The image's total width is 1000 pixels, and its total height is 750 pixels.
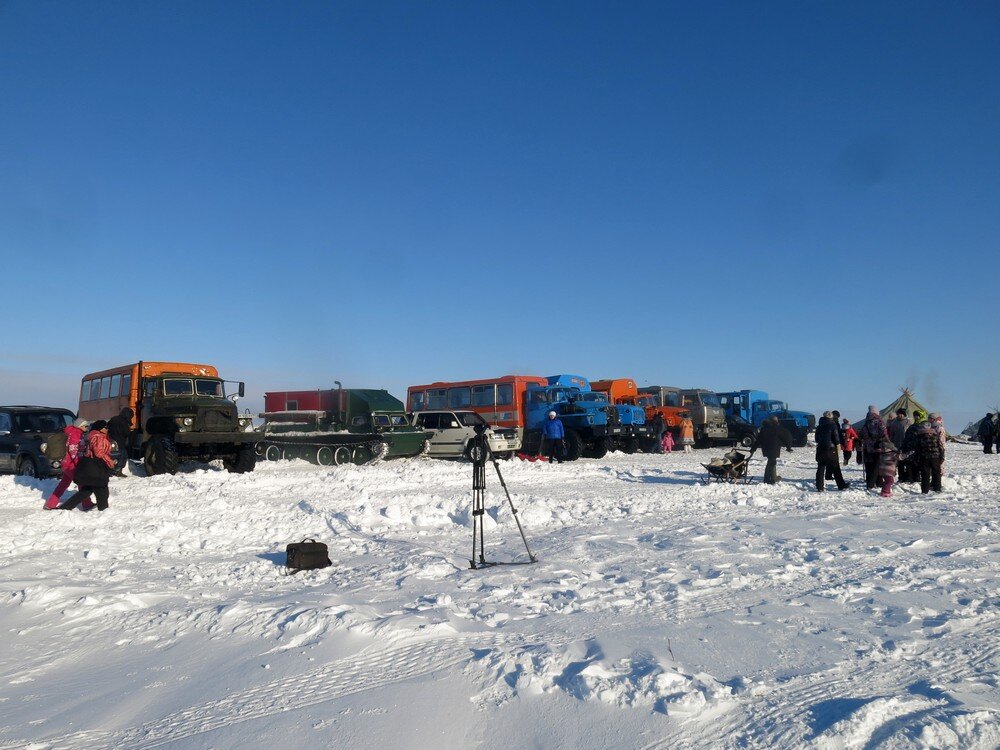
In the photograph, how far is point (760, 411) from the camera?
1226 inches

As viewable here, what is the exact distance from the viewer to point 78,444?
10.1 meters

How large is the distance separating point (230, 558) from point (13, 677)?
10.9ft

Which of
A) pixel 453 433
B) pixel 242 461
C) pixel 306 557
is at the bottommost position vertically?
pixel 306 557

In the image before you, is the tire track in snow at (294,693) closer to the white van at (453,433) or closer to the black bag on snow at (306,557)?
the black bag on snow at (306,557)

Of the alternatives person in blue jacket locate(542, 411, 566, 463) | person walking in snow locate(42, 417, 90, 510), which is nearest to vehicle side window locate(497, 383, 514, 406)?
person in blue jacket locate(542, 411, 566, 463)

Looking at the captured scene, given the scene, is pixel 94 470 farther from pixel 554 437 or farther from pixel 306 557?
pixel 554 437

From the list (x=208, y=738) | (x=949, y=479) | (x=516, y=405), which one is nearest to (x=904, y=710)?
(x=208, y=738)

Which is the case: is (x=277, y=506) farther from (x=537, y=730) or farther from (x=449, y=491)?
(x=537, y=730)

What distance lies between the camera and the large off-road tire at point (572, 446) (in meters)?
21.4

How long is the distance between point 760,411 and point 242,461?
73.5 ft

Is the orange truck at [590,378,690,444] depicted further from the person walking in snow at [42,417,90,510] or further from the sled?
the person walking in snow at [42,417,90,510]

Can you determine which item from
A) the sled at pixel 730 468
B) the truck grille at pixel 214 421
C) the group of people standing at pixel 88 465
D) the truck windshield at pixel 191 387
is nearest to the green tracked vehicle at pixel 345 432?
the truck windshield at pixel 191 387

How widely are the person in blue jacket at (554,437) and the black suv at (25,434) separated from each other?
1115 centimetres

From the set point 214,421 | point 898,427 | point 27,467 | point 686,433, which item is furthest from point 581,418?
point 27,467
